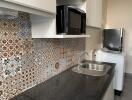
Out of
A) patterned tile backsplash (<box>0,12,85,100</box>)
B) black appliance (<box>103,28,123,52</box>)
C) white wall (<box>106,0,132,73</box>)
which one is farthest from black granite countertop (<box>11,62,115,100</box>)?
white wall (<box>106,0,132,73</box>)

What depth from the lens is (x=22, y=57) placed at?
1.25 metres

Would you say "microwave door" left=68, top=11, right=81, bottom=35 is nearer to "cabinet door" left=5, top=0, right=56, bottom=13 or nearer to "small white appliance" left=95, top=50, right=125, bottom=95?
"cabinet door" left=5, top=0, right=56, bottom=13

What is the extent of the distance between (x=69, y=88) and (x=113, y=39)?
2.52 metres

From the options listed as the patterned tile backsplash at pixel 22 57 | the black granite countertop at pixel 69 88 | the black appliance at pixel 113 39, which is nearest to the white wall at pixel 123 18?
the black appliance at pixel 113 39

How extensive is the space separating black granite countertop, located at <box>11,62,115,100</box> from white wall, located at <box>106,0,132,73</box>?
2.70 m

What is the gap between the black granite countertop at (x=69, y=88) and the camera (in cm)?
123

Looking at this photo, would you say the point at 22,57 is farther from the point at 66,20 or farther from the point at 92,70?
the point at 92,70

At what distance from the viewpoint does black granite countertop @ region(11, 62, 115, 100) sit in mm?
1229

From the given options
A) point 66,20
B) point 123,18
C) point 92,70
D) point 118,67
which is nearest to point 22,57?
point 66,20

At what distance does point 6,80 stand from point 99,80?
3.11 feet

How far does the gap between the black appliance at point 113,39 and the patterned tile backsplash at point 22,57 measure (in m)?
2.18

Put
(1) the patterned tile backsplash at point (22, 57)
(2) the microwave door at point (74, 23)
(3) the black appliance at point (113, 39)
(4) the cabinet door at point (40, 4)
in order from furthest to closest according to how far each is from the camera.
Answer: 1. (3) the black appliance at point (113, 39)
2. (2) the microwave door at point (74, 23)
3. (1) the patterned tile backsplash at point (22, 57)
4. (4) the cabinet door at point (40, 4)

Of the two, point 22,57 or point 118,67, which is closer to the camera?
point 22,57

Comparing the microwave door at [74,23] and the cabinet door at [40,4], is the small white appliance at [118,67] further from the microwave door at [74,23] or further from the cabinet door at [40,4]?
the cabinet door at [40,4]
